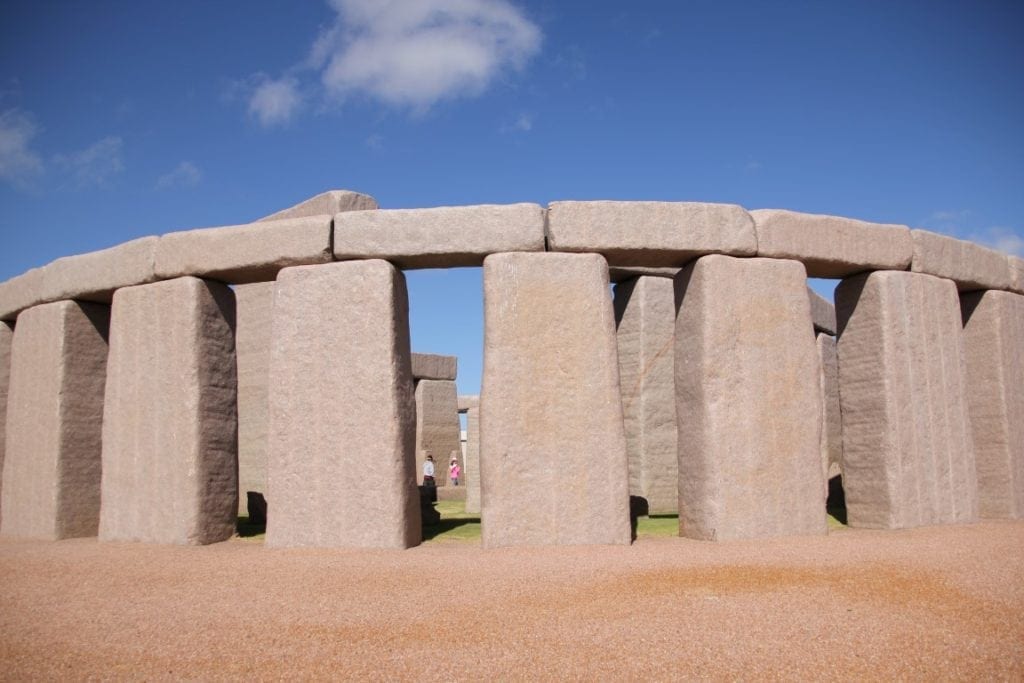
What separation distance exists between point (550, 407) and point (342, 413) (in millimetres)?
1535

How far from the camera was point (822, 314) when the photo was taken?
36.5 ft

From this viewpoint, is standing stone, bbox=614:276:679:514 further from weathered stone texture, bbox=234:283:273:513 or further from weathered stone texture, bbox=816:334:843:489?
weathered stone texture, bbox=234:283:273:513

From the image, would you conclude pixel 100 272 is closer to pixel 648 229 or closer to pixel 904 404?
pixel 648 229

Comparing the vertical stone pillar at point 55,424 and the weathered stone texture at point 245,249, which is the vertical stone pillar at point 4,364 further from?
the weathered stone texture at point 245,249

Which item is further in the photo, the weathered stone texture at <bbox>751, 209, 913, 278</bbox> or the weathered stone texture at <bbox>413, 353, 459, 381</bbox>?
the weathered stone texture at <bbox>413, 353, 459, 381</bbox>

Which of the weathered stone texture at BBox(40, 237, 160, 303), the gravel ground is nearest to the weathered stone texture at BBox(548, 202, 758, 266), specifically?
the gravel ground

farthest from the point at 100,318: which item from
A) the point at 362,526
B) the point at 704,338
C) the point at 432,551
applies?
the point at 704,338

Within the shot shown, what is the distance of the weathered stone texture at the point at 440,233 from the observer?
574 cm

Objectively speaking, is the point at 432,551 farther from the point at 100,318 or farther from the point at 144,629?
the point at 100,318

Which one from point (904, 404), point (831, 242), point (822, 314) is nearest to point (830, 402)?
point (822, 314)

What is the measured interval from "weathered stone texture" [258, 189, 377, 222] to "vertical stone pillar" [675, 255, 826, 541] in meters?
4.38

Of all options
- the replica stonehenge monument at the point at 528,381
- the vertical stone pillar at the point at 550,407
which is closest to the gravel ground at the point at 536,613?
the vertical stone pillar at the point at 550,407

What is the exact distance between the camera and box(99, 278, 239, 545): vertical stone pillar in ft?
19.9

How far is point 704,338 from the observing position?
5.76 meters
